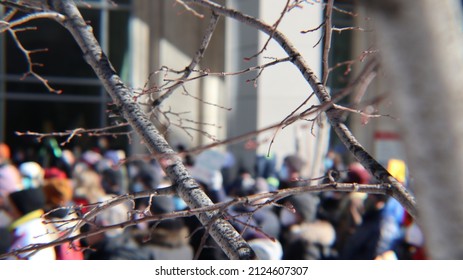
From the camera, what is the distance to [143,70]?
55.9ft

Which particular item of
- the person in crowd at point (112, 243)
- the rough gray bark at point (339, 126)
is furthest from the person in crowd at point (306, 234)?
the rough gray bark at point (339, 126)

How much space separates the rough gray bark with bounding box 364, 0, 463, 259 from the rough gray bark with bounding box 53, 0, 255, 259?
3.83 feet

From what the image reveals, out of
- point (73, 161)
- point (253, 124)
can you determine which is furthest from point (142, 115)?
point (253, 124)

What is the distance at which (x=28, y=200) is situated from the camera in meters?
4.72

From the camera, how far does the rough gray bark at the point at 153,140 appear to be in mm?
2182

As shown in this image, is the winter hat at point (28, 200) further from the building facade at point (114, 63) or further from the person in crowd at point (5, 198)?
the building facade at point (114, 63)

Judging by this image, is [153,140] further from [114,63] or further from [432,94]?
[114,63]

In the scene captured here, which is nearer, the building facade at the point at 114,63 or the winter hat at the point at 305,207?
the winter hat at the point at 305,207

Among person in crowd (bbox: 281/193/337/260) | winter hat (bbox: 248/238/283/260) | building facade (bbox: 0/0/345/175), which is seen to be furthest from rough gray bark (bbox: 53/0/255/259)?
building facade (bbox: 0/0/345/175)

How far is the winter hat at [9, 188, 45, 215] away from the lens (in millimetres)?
4711

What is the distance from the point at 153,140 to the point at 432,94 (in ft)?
4.86

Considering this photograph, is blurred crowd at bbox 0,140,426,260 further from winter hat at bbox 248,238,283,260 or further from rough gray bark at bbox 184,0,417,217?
rough gray bark at bbox 184,0,417,217

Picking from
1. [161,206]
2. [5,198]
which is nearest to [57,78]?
[5,198]

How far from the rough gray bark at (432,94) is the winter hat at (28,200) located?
407 centimetres
